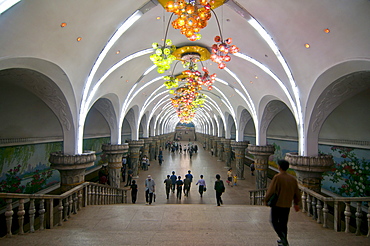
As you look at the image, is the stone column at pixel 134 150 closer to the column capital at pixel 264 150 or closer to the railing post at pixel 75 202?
the column capital at pixel 264 150

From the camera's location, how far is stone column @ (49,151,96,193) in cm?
711

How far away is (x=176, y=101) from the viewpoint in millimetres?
12633

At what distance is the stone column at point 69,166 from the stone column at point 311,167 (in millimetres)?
6962

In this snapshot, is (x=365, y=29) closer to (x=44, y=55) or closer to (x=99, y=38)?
(x=99, y=38)

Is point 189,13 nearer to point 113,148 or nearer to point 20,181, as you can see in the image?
point 20,181

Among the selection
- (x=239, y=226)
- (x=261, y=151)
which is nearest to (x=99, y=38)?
(x=239, y=226)

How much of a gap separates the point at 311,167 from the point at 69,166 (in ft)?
25.2

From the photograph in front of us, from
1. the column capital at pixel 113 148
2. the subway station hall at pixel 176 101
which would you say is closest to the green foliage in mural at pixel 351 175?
the subway station hall at pixel 176 101

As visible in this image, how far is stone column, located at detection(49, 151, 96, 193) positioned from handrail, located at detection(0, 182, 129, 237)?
2.25ft

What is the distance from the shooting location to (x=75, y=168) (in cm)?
718

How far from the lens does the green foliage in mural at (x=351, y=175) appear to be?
8195mm

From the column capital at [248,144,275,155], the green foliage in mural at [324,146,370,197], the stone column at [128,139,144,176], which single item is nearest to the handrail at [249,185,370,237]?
the green foliage in mural at [324,146,370,197]

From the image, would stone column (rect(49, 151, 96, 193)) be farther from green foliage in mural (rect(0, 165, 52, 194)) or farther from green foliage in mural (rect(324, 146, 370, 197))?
green foliage in mural (rect(324, 146, 370, 197))

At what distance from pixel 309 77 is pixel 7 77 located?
8485mm
